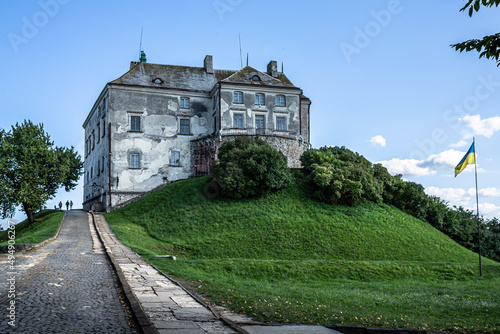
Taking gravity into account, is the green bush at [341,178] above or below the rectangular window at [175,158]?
below

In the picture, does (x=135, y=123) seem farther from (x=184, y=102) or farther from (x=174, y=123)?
(x=184, y=102)

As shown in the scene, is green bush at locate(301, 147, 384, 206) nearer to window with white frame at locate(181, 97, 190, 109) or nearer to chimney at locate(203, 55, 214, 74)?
window with white frame at locate(181, 97, 190, 109)

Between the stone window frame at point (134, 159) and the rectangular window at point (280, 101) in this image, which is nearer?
the stone window frame at point (134, 159)

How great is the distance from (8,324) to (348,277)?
17.1m

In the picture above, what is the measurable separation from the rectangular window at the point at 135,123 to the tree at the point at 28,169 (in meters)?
6.79

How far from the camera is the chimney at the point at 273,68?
4977 centimetres

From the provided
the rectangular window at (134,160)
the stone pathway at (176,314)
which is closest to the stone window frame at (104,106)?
the rectangular window at (134,160)

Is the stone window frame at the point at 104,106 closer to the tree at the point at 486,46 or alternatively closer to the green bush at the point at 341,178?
the green bush at the point at 341,178

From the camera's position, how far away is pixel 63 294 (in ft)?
34.6

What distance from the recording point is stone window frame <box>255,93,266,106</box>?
44.9m

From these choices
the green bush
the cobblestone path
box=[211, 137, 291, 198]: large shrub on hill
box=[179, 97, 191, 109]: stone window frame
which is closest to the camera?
the cobblestone path

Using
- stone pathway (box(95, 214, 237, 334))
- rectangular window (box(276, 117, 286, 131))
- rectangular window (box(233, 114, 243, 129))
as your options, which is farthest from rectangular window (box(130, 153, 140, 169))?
stone pathway (box(95, 214, 237, 334))

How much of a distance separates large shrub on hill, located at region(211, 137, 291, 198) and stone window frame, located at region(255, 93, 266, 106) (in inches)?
390

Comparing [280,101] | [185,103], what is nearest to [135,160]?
[185,103]
